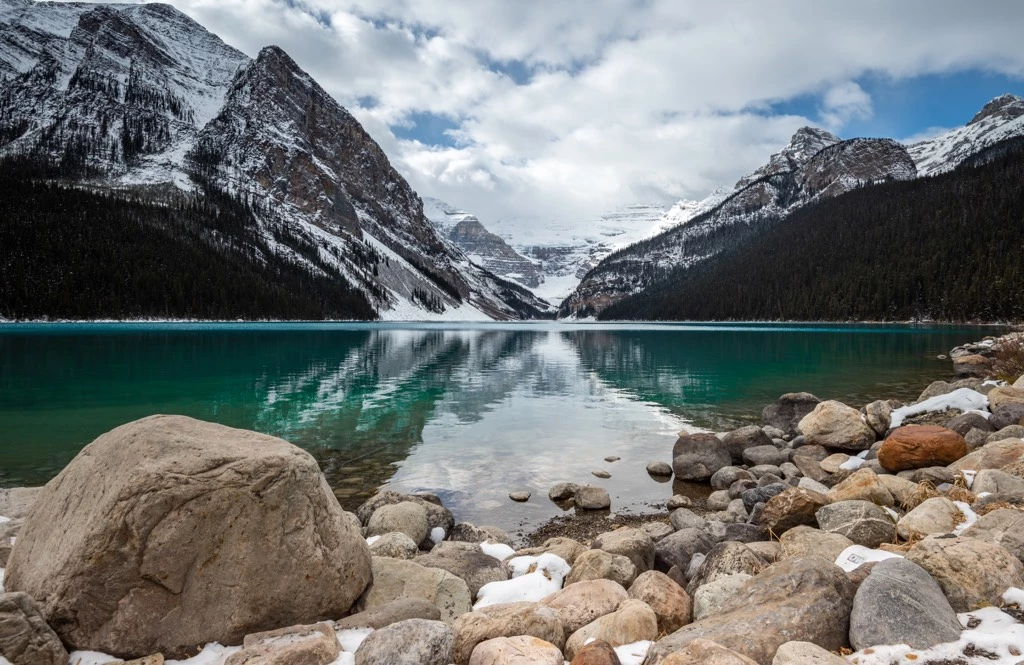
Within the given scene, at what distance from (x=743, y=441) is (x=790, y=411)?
511 centimetres

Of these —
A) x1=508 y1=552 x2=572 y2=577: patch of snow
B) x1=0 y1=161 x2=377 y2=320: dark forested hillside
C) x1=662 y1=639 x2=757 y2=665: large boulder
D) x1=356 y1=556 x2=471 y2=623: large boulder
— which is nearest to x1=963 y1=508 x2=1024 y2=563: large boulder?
x1=662 y1=639 x2=757 y2=665: large boulder

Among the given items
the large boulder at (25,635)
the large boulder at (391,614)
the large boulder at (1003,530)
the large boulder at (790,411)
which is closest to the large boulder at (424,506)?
the large boulder at (391,614)

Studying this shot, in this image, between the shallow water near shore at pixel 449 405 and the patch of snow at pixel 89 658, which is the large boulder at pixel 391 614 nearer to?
the patch of snow at pixel 89 658

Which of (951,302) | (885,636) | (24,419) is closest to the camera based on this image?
(885,636)

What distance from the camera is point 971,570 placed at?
5.00 m

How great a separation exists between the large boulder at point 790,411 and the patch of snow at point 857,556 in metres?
13.9

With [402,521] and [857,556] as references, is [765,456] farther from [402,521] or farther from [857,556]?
[402,521]

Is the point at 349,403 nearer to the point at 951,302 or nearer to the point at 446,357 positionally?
the point at 446,357

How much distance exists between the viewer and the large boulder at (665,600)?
582 centimetres

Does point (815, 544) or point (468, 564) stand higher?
point (815, 544)

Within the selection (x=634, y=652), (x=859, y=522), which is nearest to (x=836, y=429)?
(x=859, y=522)

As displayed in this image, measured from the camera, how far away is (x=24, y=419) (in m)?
21.2

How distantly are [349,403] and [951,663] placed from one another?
25244mm

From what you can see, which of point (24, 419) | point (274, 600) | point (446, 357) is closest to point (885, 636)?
point (274, 600)
